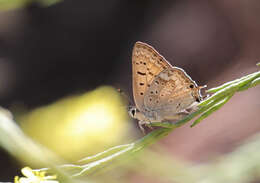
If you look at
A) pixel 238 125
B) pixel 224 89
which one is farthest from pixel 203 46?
pixel 224 89

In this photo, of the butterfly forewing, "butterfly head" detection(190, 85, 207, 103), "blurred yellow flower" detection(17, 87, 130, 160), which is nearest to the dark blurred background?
"blurred yellow flower" detection(17, 87, 130, 160)

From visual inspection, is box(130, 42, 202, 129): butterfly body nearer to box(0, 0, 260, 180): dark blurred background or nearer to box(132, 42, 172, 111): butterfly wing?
box(132, 42, 172, 111): butterfly wing

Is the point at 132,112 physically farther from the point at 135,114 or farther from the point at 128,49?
the point at 128,49

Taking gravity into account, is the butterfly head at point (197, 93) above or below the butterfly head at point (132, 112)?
below

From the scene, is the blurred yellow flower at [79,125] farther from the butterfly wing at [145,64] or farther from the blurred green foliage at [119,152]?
the butterfly wing at [145,64]

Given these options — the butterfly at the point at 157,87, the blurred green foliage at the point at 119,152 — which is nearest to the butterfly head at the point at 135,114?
the butterfly at the point at 157,87

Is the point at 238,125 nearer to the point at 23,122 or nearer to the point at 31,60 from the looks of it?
the point at 31,60

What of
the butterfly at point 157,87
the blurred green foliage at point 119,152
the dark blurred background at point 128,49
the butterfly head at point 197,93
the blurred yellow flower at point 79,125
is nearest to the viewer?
the blurred green foliage at point 119,152
